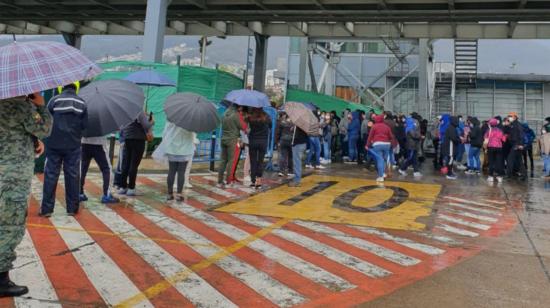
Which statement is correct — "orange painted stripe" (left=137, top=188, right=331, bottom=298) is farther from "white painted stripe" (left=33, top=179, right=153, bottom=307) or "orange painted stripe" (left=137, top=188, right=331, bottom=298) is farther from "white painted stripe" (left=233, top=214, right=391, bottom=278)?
"white painted stripe" (left=33, top=179, right=153, bottom=307)

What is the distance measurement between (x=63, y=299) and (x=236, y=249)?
7.23 feet

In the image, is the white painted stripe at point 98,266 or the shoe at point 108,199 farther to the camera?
the shoe at point 108,199

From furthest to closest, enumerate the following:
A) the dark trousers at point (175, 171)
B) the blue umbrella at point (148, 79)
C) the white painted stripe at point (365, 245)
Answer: the blue umbrella at point (148, 79) → the dark trousers at point (175, 171) → the white painted stripe at point (365, 245)

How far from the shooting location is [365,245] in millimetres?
6367

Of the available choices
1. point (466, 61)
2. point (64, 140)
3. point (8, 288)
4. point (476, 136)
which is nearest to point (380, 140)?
point (476, 136)

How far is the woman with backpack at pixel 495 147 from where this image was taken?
14.0 meters

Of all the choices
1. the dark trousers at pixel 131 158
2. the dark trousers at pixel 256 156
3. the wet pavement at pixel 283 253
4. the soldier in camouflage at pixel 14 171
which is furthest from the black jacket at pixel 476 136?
the soldier in camouflage at pixel 14 171

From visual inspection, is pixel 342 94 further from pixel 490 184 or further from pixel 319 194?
pixel 319 194

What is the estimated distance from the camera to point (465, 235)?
717 centimetres

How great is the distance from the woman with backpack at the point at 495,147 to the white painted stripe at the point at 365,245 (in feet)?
28.1

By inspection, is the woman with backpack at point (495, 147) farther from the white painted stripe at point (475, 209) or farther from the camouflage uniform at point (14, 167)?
the camouflage uniform at point (14, 167)

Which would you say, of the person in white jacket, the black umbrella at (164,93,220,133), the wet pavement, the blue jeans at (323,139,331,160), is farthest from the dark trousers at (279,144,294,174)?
the blue jeans at (323,139,331,160)

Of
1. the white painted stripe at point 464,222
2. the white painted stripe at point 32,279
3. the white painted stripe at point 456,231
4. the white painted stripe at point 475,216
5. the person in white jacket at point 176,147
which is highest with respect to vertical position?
the person in white jacket at point 176,147

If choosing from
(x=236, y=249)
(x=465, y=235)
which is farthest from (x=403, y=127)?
(x=236, y=249)
